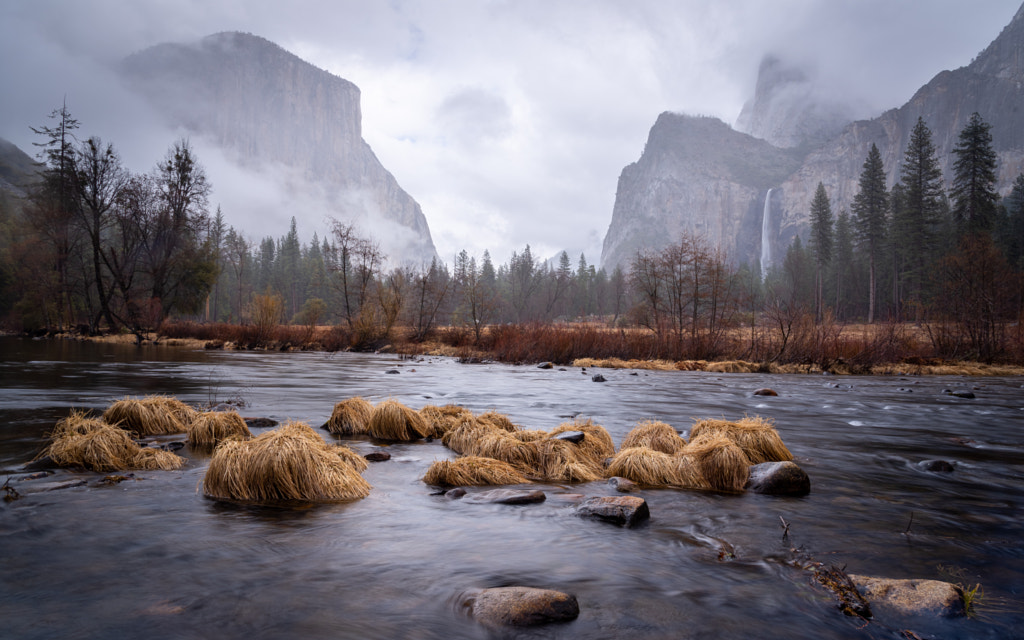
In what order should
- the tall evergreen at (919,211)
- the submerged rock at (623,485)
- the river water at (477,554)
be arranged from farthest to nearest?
the tall evergreen at (919,211) < the submerged rock at (623,485) < the river water at (477,554)

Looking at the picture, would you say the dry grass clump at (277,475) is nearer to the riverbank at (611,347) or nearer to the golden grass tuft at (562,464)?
the golden grass tuft at (562,464)

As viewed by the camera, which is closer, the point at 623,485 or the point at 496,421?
the point at 623,485

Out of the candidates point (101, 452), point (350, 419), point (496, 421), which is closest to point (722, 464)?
point (496, 421)

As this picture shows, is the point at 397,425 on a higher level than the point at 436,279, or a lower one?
lower

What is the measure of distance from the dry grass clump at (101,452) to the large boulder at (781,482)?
7.04 metres

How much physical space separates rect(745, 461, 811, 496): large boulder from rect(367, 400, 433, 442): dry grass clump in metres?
5.17

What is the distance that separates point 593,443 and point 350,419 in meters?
4.36

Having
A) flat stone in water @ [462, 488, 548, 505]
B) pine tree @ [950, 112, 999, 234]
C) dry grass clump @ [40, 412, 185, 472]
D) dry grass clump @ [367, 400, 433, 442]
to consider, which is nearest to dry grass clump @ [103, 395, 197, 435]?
dry grass clump @ [40, 412, 185, 472]

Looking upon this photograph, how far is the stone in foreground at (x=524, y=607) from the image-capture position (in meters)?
2.99

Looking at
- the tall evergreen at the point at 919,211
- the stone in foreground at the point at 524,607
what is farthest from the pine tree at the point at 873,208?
the stone in foreground at the point at 524,607

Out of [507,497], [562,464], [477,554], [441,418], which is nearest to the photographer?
[477,554]

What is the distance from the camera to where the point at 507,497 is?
534 cm

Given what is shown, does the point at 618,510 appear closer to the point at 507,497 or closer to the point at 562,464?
the point at 507,497

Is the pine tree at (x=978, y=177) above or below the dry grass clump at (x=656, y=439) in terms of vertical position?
above
